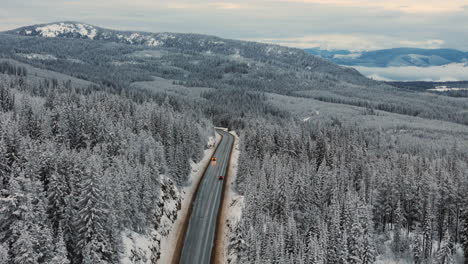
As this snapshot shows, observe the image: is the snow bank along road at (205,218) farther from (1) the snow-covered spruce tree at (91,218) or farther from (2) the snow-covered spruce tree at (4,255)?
(2) the snow-covered spruce tree at (4,255)

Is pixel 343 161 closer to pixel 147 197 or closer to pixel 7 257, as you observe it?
pixel 147 197

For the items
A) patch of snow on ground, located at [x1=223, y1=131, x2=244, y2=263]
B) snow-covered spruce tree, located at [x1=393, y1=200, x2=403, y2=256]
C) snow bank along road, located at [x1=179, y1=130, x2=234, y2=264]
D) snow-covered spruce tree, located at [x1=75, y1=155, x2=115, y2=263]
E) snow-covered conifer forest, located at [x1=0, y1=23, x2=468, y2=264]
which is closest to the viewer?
snow-covered spruce tree, located at [x1=75, y1=155, x2=115, y2=263]

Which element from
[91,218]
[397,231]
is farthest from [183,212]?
[397,231]

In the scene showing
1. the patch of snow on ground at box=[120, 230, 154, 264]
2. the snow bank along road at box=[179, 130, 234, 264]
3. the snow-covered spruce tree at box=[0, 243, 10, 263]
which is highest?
the snow-covered spruce tree at box=[0, 243, 10, 263]

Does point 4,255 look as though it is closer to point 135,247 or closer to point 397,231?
point 135,247

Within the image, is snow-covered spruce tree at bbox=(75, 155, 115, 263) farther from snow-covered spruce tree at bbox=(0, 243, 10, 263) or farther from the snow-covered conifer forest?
snow-covered spruce tree at bbox=(0, 243, 10, 263)

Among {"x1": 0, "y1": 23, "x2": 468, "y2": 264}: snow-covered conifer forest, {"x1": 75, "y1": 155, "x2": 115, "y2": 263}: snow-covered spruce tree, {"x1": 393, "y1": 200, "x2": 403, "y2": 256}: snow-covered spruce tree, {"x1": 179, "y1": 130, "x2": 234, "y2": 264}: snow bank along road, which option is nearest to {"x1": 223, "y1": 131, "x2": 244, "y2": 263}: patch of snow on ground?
{"x1": 0, "y1": 23, "x2": 468, "y2": 264}: snow-covered conifer forest

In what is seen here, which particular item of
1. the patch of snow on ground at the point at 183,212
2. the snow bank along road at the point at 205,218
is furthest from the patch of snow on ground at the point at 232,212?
the patch of snow on ground at the point at 183,212

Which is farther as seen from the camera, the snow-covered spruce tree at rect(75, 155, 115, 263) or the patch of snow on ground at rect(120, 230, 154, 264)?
the patch of snow on ground at rect(120, 230, 154, 264)
